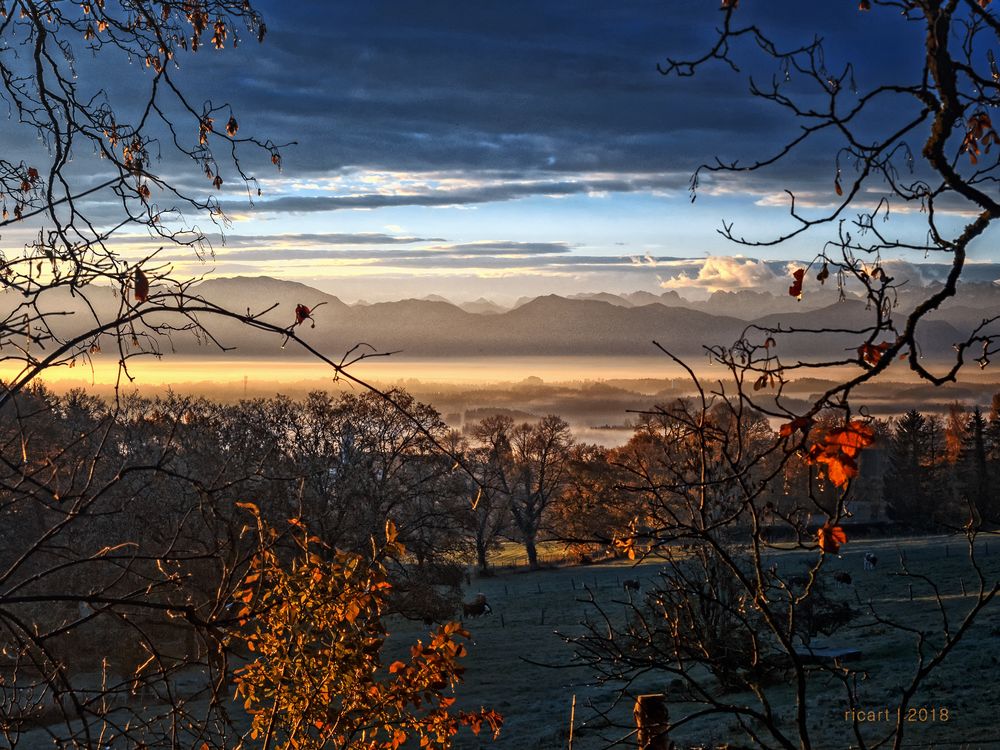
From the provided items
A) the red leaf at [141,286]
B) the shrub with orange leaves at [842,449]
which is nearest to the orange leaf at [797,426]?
the shrub with orange leaves at [842,449]

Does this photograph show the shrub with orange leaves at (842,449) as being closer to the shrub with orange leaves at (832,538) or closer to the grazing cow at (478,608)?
the shrub with orange leaves at (832,538)

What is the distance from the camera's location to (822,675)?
1998cm

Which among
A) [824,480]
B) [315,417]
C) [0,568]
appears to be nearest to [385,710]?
[824,480]

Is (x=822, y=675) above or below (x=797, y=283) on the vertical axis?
below

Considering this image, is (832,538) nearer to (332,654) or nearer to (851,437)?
(851,437)

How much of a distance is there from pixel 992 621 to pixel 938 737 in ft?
41.7

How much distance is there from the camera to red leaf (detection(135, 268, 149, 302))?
2693 mm

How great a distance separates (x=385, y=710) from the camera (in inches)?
217

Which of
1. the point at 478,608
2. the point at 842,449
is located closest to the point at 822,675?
the point at 842,449

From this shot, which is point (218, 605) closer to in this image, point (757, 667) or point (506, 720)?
point (757, 667)

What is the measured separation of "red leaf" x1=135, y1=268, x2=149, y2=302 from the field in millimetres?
1922

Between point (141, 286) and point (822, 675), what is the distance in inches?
799

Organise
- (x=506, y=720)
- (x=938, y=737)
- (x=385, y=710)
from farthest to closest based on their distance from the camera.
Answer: (x=506, y=720), (x=938, y=737), (x=385, y=710)

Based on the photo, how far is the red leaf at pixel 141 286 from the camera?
8.84 feet
